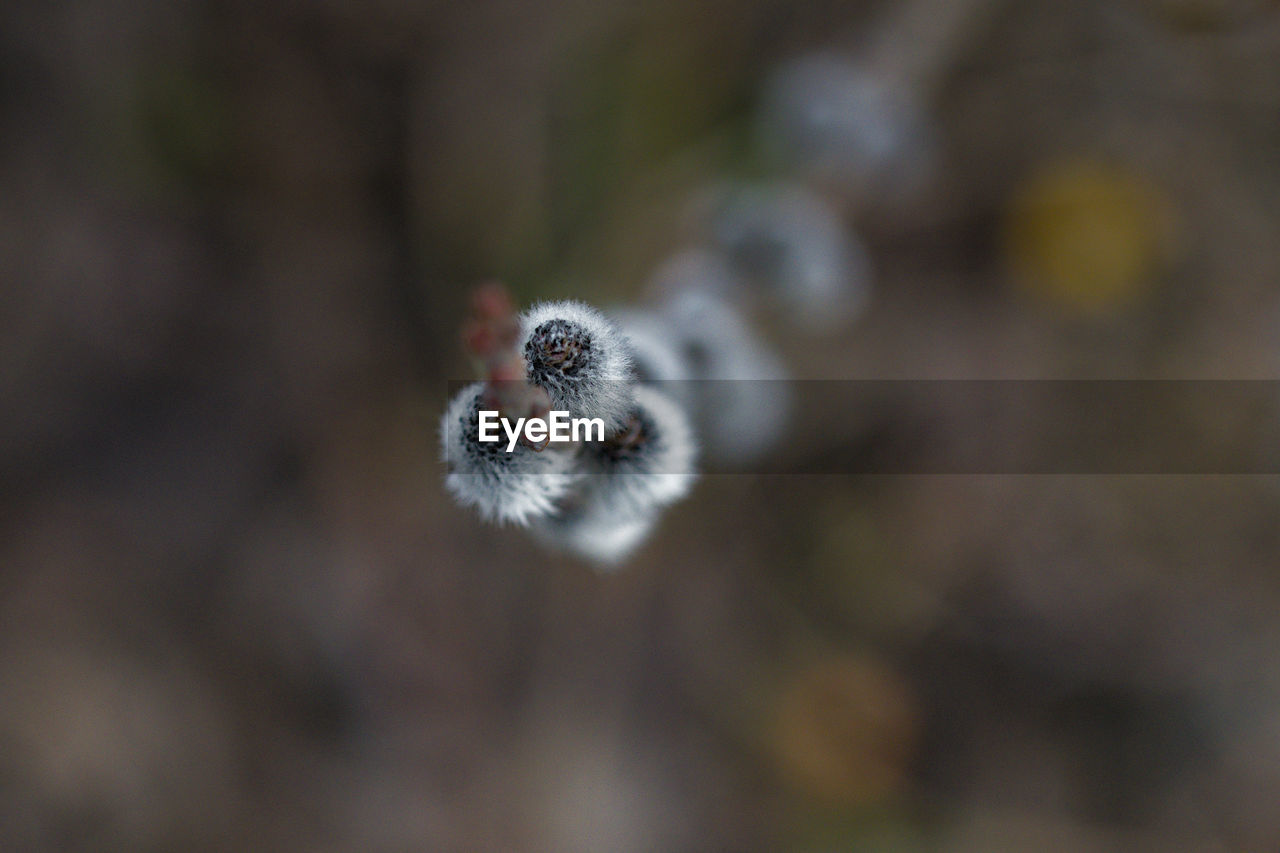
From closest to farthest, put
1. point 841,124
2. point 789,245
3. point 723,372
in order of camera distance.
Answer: point 723,372 → point 789,245 → point 841,124

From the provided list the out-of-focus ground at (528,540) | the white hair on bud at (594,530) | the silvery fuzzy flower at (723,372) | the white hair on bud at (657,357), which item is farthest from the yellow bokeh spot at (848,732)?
the white hair on bud at (594,530)

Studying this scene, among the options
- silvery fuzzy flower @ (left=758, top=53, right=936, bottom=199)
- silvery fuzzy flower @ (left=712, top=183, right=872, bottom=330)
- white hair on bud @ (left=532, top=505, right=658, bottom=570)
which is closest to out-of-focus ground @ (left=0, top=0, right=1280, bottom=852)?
silvery fuzzy flower @ (left=758, top=53, right=936, bottom=199)

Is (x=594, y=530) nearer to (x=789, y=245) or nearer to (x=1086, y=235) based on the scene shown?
(x=789, y=245)

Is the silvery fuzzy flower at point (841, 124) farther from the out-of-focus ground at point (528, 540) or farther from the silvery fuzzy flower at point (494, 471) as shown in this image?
the silvery fuzzy flower at point (494, 471)

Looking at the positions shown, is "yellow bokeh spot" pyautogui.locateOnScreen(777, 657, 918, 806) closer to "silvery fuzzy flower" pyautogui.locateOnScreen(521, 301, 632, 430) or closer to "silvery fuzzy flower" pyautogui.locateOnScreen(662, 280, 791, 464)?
"silvery fuzzy flower" pyautogui.locateOnScreen(662, 280, 791, 464)

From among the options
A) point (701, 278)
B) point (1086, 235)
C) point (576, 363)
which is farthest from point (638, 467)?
point (1086, 235)

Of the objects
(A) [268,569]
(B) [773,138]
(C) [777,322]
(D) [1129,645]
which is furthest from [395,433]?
(D) [1129,645]
